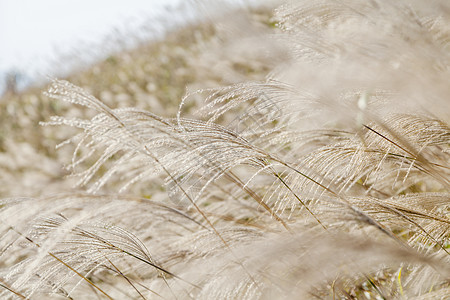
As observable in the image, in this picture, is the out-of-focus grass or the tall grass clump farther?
the out-of-focus grass

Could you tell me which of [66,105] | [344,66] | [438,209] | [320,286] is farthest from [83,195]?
[66,105]

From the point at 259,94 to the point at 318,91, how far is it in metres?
0.18

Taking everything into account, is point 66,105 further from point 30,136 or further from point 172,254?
point 172,254

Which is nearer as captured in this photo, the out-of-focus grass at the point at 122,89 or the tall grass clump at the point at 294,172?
the tall grass clump at the point at 294,172

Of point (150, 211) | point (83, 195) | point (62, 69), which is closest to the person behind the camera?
point (83, 195)

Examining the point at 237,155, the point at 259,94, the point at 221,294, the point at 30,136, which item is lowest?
the point at 30,136

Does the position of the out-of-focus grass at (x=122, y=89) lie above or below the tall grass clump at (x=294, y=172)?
below

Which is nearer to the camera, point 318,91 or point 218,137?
point 218,137

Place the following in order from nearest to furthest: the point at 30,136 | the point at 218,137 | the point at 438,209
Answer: the point at 218,137, the point at 438,209, the point at 30,136

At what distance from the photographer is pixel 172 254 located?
4.97 ft

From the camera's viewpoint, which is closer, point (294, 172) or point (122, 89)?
point (294, 172)

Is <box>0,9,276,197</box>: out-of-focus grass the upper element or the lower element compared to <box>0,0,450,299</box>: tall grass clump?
lower

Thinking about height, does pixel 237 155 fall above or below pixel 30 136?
above

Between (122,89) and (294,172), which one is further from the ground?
(294,172)
